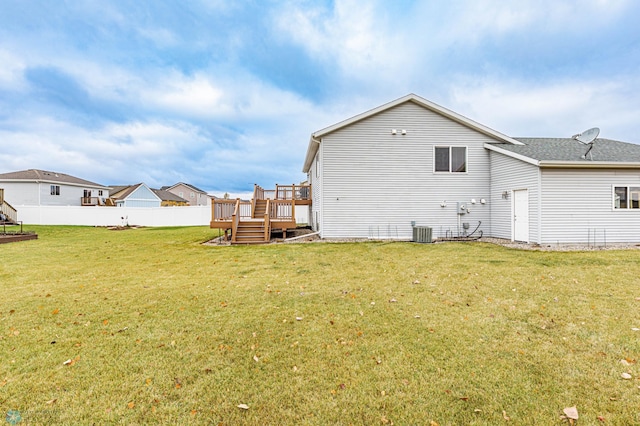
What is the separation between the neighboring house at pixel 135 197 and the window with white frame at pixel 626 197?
4667 centimetres

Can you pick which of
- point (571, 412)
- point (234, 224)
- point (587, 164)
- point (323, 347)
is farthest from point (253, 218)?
point (587, 164)

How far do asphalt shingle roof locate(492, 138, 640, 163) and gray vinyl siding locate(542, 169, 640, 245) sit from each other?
1.79ft

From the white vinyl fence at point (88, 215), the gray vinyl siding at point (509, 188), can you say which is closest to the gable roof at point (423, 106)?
the gray vinyl siding at point (509, 188)

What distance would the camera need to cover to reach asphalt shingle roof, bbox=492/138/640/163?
1114cm

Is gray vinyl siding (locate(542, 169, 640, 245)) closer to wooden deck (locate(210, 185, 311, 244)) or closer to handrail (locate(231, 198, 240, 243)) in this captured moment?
wooden deck (locate(210, 185, 311, 244))

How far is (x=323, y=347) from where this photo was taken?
3387 mm

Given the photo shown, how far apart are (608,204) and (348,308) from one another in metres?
12.6

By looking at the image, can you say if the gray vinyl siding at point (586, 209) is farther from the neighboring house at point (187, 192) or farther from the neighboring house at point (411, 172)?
the neighboring house at point (187, 192)

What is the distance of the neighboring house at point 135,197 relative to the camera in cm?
3986

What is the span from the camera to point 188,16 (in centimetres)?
1567

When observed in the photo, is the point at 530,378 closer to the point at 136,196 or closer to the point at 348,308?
the point at 348,308

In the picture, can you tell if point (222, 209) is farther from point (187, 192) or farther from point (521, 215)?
point (187, 192)

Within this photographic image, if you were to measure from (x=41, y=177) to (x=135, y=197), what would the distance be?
1093 centimetres

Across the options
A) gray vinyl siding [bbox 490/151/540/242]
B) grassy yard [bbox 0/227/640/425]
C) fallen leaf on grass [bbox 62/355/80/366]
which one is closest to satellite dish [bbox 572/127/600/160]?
gray vinyl siding [bbox 490/151/540/242]
